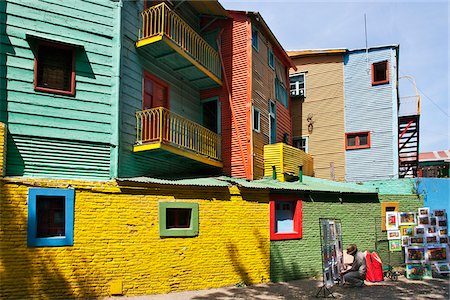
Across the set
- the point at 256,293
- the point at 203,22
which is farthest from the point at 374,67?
the point at 256,293

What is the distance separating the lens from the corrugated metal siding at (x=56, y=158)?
30.9ft

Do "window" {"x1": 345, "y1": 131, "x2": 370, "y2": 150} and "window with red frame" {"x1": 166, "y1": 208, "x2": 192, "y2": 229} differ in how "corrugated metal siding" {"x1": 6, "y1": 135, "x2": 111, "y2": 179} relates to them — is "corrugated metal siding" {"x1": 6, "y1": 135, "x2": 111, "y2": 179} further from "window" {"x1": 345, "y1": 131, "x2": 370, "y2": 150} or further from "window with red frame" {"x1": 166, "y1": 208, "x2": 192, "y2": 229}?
"window" {"x1": 345, "y1": 131, "x2": 370, "y2": 150}

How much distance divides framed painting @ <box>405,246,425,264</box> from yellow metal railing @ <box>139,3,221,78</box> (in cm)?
1007

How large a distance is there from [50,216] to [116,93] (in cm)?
389

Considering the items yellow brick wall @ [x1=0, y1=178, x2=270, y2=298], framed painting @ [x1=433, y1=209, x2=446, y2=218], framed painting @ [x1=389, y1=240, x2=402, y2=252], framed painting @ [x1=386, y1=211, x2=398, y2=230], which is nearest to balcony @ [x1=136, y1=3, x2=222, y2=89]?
yellow brick wall @ [x1=0, y1=178, x2=270, y2=298]

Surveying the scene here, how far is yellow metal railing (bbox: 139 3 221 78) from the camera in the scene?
484 inches

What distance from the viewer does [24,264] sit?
878 cm

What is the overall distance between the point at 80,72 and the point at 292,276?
31.6ft

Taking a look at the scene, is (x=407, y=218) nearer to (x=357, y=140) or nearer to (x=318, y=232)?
(x=318, y=232)

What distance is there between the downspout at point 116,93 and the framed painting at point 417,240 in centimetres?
1092

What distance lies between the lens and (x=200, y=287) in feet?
36.8

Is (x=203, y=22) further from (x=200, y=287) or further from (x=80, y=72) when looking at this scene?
(x=200, y=287)

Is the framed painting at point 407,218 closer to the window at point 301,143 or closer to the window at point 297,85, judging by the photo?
the window at point 301,143

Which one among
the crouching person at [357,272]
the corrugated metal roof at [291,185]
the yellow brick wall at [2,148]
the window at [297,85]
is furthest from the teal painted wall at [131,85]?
the window at [297,85]
